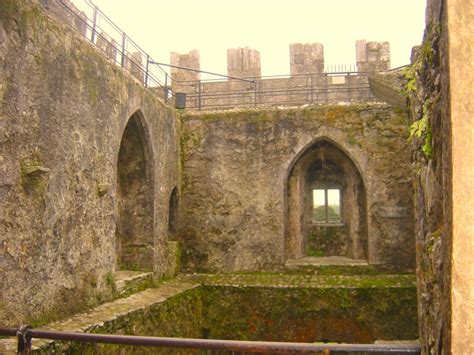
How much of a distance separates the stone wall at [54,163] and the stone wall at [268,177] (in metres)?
2.81

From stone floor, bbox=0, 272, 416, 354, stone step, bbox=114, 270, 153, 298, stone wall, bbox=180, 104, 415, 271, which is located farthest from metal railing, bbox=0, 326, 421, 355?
stone wall, bbox=180, 104, 415, 271

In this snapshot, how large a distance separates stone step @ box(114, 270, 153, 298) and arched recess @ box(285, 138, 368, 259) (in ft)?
10.8

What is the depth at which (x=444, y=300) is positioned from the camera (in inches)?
81.0

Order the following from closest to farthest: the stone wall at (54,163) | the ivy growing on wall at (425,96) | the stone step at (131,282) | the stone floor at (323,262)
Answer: the ivy growing on wall at (425,96) → the stone wall at (54,163) → the stone step at (131,282) → the stone floor at (323,262)

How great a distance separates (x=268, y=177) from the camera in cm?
948

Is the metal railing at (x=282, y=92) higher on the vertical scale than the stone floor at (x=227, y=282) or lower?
higher

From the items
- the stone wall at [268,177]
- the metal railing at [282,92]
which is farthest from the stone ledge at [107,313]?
the metal railing at [282,92]

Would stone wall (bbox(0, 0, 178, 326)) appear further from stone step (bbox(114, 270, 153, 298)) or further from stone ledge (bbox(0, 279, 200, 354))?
stone step (bbox(114, 270, 153, 298))

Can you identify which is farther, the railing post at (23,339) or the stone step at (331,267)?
the stone step at (331,267)

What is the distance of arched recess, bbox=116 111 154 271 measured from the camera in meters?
8.00

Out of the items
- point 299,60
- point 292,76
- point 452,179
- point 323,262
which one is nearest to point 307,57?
point 299,60

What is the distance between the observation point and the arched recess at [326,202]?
990 centimetres

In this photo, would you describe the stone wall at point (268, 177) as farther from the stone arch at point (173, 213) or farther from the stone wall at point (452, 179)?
the stone wall at point (452, 179)

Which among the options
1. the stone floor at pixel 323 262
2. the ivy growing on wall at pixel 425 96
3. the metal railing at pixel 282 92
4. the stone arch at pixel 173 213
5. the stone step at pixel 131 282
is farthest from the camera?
the metal railing at pixel 282 92
